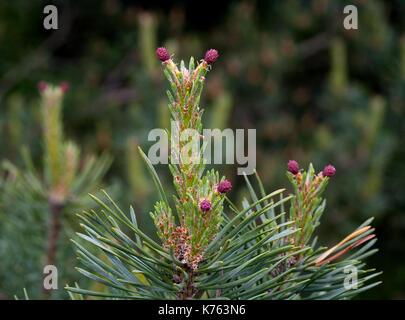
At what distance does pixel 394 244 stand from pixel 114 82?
1.74 meters

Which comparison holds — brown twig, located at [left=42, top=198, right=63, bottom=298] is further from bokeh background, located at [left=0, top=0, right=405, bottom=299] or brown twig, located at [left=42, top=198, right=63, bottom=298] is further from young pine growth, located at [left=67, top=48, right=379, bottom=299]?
bokeh background, located at [left=0, top=0, right=405, bottom=299]

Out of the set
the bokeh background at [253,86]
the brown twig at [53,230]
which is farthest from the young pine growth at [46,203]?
the bokeh background at [253,86]

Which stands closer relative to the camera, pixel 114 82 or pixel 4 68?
pixel 4 68

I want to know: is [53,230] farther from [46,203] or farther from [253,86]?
[253,86]

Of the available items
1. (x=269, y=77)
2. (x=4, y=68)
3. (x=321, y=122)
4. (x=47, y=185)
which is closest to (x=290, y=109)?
(x=321, y=122)

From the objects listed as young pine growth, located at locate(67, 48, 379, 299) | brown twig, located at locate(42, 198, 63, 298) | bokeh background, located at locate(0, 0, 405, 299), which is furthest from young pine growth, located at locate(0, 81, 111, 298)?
bokeh background, located at locate(0, 0, 405, 299)

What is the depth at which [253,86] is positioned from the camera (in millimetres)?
2367

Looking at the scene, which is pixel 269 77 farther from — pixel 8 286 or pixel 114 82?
pixel 8 286

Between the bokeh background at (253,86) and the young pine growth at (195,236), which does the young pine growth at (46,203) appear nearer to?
the young pine growth at (195,236)

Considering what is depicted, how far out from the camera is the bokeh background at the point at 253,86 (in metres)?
1.91

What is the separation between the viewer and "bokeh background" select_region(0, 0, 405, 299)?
1.91 metres

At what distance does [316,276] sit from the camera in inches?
17.7

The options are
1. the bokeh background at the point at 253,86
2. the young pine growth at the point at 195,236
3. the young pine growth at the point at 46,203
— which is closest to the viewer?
the young pine growth at the point at 195,236

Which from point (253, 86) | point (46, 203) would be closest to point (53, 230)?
point (46, 203)
